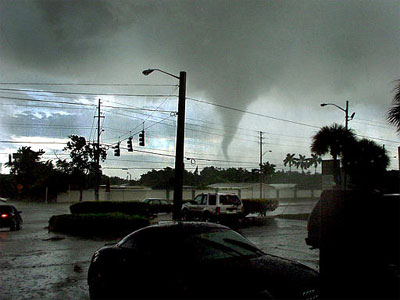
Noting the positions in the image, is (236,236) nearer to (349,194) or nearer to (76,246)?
(349,194)

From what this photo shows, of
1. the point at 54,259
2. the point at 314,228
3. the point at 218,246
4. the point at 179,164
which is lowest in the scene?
the point at 54,259

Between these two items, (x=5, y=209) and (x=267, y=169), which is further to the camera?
(x=267, y=169)

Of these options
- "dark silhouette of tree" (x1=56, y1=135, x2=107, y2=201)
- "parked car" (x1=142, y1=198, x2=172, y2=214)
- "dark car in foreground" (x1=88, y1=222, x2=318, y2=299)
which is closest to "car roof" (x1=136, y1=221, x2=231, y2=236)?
"dark car in foreground" (x1=88, y1=222, x2=318, y2=299)

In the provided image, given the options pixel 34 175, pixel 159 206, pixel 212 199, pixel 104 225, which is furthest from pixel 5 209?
pixel 34 175

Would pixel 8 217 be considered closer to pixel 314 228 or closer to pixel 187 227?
pixel 314 228

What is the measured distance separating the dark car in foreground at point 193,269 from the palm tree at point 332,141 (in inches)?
794

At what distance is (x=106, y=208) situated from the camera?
930 inches

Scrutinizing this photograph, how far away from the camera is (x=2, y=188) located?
71.1 m

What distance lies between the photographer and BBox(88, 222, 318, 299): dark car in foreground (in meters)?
4.74

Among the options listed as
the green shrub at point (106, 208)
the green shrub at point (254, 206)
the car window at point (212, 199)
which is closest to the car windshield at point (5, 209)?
the green shrub at point (106, 208)

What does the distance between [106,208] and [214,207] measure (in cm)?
648

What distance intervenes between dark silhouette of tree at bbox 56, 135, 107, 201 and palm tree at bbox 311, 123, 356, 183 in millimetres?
28405

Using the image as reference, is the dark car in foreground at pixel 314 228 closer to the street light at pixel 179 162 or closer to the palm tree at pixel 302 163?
the street light at pixel 179 162

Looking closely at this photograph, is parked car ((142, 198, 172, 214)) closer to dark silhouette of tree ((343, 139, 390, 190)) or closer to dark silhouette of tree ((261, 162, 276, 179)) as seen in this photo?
dark silhouette of tree ((343, 139, 390, 190))
